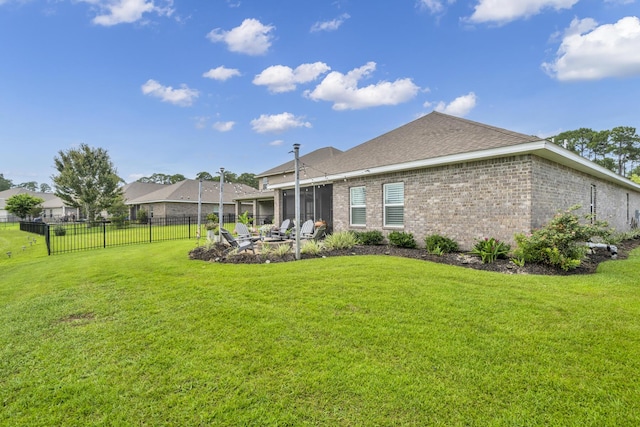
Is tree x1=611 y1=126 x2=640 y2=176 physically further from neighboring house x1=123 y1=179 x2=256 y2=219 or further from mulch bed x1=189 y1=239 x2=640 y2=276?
neighboring house x1=123 y1=179 x2=256 y2=219

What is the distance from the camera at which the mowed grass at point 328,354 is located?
2.27 m

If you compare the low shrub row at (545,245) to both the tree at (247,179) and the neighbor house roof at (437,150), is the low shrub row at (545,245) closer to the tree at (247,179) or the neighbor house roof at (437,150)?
the neighbor house roof at (437,150)

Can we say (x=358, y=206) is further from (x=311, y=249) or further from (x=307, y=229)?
(x=311, y=249)

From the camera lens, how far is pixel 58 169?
28453mm

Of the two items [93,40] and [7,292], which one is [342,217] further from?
[93,40]

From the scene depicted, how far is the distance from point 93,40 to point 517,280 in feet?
57.4

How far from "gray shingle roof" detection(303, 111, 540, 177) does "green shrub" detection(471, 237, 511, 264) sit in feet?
8.45

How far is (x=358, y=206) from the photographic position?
39.0 feet

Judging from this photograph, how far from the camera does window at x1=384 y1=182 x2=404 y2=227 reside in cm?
1042

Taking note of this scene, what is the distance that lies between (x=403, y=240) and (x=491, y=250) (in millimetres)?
2671

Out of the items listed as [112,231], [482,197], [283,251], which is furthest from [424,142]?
[112,231]

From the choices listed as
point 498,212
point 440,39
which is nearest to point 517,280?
point 498,212

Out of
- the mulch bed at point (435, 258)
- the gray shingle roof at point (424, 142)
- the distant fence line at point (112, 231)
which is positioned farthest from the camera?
the distant fence line at point (112, 231)

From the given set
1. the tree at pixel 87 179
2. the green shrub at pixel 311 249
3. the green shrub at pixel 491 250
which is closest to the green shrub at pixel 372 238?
Answer: the green shrub at pixel 311 249
